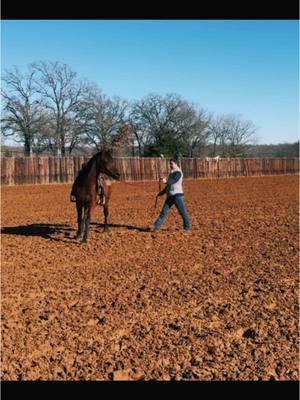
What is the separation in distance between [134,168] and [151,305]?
33.3m

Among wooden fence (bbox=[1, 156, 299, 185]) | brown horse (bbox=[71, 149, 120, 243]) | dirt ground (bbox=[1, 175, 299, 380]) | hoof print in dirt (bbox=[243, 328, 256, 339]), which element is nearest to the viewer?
dirt ground (bbox=[1, 175, 299, 380])

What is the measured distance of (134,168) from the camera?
3872 centimetres

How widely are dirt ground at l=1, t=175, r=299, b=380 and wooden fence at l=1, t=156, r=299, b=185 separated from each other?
2288 cm

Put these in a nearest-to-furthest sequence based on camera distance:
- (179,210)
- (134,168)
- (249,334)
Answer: (249,334)
(179,210)
(134,168)

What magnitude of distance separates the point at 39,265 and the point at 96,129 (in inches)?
2180

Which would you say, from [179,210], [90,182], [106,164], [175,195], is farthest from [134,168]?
[90,182]

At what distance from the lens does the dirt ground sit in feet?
13.4

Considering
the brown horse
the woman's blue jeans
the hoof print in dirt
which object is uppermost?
the brown horse

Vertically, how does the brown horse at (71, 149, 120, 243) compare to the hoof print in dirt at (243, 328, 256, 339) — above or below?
above

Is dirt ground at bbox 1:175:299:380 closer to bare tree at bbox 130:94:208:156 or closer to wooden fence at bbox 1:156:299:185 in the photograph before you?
wooden fence at bbox 1:156:299:185

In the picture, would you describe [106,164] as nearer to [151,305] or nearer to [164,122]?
[151,305]

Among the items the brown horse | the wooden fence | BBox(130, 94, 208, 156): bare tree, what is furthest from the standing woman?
BBox(130, 94, 208, 156): bare tree

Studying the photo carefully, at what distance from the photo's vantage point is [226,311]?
17.8 ft
